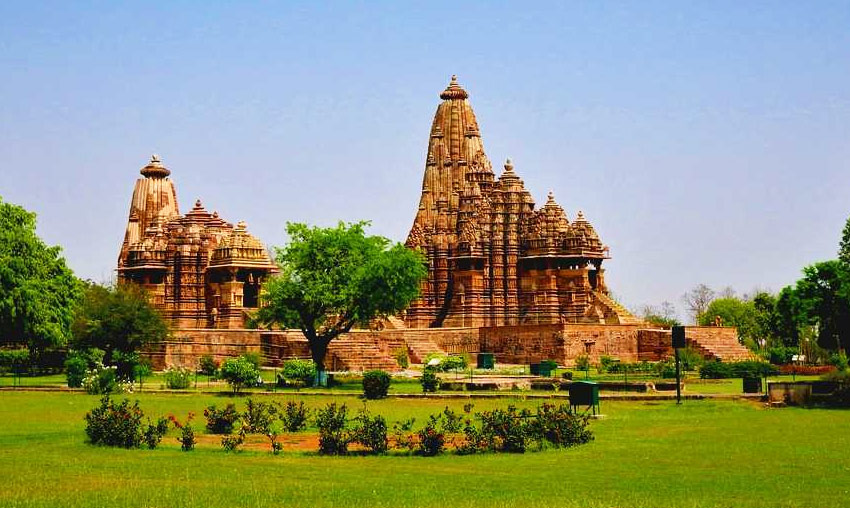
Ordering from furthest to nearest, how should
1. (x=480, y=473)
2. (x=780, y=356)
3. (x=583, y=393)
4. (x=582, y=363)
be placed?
(x=780, y=356) → (x=582, y=363) → (x=583, y=393) → (x=480, y=473)

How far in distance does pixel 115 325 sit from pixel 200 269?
70.7ft

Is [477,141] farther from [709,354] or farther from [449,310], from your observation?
[709,354]

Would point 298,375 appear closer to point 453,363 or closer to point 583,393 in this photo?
point 453,363

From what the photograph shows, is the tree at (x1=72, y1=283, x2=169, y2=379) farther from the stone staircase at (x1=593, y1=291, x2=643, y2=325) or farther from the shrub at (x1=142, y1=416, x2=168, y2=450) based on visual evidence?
the shrub at (x1=142, y1=416, x2=168, y2=450)

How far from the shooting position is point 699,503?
685 inches

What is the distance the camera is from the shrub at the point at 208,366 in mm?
59034

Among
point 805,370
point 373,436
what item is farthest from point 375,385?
point 805,370

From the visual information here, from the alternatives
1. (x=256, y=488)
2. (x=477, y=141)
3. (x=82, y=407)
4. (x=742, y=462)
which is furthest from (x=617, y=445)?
(x=477, y=141)

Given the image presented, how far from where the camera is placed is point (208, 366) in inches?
2335

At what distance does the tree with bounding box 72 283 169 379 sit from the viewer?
203 ft

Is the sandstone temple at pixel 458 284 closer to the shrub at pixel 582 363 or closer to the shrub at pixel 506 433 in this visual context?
the shrub at pixel 582 363

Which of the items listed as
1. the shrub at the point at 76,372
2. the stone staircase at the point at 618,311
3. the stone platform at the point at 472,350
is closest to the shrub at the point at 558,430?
the shrub at the point at 76,372

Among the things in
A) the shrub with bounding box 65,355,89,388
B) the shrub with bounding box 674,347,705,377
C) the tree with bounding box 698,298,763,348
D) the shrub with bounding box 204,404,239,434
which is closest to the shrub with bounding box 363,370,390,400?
the shrub with bounding box 65,355,89,388

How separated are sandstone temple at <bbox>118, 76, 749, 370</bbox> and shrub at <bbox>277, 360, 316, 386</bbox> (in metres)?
10.3
